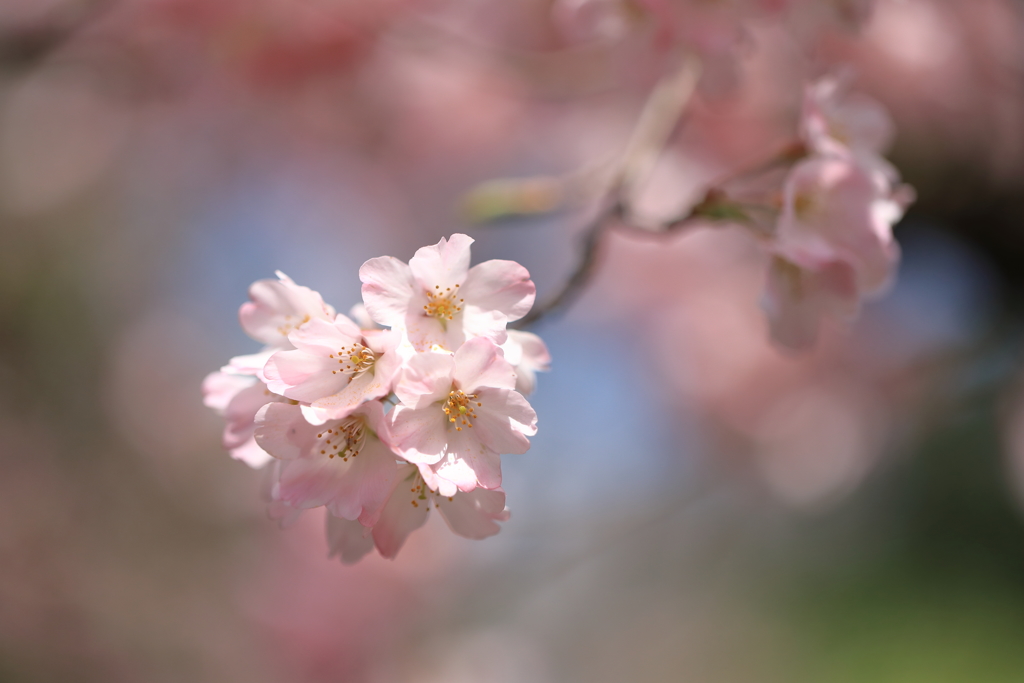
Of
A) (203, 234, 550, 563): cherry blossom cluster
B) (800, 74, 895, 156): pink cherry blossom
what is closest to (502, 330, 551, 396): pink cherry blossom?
(203, 234, 550, 563): cherry blossom cluster

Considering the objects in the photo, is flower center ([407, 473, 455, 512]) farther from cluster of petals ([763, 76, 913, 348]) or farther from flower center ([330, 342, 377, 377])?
cluster of petals ([763, 76, 913, 348])

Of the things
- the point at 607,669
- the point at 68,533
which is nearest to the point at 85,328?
the point at 68,533

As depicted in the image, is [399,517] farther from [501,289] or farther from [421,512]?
[501,289]

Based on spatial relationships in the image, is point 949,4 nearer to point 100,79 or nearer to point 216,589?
point 100,79

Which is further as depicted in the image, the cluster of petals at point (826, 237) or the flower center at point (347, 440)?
the cluster of petals at point (826, 237)

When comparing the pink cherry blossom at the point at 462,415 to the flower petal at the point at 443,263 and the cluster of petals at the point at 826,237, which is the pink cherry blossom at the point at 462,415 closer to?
the flower petal at the point at 443,263

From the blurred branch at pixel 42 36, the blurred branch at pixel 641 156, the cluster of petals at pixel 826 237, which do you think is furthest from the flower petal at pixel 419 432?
the blurred branch at pixel 42 36

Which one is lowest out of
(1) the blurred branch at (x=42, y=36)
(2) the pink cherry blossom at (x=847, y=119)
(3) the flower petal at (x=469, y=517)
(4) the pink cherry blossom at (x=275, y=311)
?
(3) the flower petal at (x=469, y=517)
